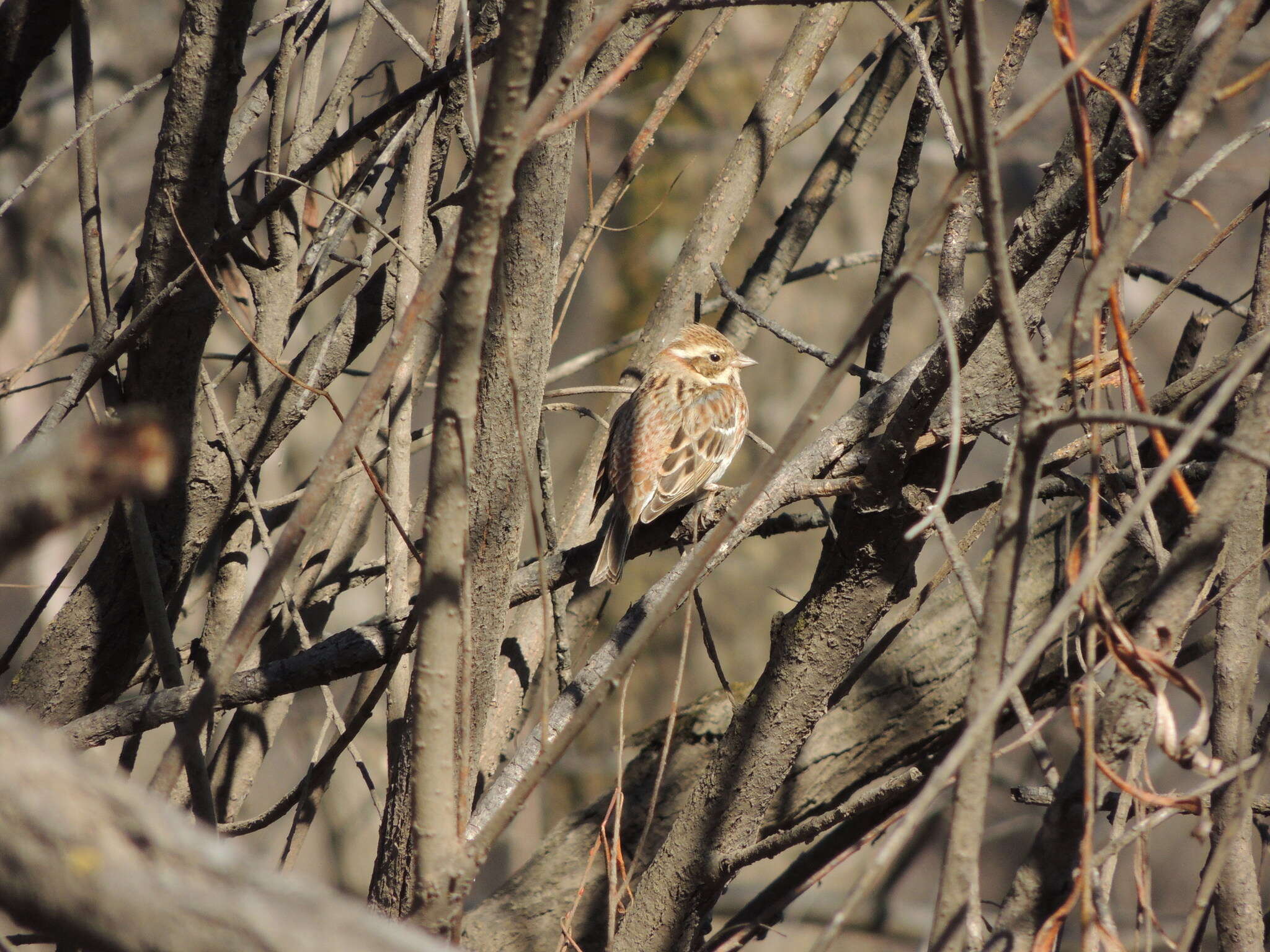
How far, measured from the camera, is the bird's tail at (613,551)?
260cm

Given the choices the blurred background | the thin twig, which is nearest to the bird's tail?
the thin twig

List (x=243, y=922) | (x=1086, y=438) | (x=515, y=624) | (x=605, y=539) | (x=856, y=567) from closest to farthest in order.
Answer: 1. (x=243, y=922)
2. (x=1086, y=438)
3. (x=856, y=567)
4. (x=605, y=539)
5. (x=515, y=624)

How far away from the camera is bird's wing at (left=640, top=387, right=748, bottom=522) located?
11.0 ft

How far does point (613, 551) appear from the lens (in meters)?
2.72

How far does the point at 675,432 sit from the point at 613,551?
1114mm

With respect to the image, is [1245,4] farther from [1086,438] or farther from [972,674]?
[1086,438]

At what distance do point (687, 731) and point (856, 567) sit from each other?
0.94 meters

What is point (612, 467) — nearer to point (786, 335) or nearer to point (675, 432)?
point (675, 432)

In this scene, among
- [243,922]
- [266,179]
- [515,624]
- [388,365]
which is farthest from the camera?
[266,179]

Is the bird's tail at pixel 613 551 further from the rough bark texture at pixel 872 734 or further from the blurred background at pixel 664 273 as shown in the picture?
the blurred background at pixel 664 273

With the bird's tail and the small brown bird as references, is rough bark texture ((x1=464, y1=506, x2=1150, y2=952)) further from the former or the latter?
the small brown bird

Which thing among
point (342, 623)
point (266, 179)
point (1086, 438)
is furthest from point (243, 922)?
point (342, 623)

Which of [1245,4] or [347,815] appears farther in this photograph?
[347,815]

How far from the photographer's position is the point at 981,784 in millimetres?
1248
